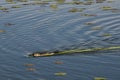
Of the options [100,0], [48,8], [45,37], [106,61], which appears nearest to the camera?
[106,61]

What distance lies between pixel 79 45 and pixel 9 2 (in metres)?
15.1

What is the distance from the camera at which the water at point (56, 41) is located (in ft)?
51.5

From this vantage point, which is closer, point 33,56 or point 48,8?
point 33,56

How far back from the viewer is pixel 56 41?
66.0ft

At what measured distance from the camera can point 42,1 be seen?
32438mm

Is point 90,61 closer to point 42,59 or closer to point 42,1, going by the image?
point 42,59

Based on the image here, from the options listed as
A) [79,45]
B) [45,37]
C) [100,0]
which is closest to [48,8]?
[100,0]

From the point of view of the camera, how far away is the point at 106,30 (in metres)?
22.0

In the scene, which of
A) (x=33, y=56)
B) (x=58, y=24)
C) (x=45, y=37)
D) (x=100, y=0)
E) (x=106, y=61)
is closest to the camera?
(x=106, y=61)

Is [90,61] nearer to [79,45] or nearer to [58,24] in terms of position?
[79,45]

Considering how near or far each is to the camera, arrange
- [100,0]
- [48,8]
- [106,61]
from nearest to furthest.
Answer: [106,61], [48,8], [100,0]

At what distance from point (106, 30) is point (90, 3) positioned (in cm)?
867

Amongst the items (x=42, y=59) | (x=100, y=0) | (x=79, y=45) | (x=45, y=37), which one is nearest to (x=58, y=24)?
(x=45, y=37)

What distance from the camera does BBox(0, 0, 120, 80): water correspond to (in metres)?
15.7
